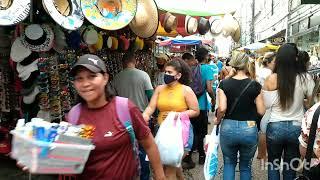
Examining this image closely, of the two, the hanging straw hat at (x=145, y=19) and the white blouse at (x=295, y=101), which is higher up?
the hanging straw hat at (x=145, y=19)

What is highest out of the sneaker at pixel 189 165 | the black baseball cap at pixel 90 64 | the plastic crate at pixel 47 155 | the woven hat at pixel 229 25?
the woven hat at pixel 229 25

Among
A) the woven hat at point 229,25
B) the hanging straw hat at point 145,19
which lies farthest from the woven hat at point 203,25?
the hanging straw hat at point 145,19

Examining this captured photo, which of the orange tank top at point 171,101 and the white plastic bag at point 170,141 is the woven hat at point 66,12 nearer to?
the orange tank top at point 171,101

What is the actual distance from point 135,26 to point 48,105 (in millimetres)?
1826

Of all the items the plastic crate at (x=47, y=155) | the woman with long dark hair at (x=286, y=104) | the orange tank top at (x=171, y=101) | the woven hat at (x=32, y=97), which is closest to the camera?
the plastic crate at (x=47, y=155)

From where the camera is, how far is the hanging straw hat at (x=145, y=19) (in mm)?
5887

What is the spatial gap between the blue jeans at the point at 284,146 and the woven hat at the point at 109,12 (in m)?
2.15

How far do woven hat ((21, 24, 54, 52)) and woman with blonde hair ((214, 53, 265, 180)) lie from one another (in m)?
2.21

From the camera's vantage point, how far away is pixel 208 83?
7184 millimetres

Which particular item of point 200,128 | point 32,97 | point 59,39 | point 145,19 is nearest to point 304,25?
point 200,128

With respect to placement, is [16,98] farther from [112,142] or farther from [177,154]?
[112,142]

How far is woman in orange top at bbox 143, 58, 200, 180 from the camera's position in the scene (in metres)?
4.46

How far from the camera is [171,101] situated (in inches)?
177

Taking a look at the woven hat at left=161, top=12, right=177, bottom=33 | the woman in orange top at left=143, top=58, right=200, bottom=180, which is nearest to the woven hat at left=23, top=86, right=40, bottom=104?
the woman in orange top at left=143, top=58, right=200, bottom=180
